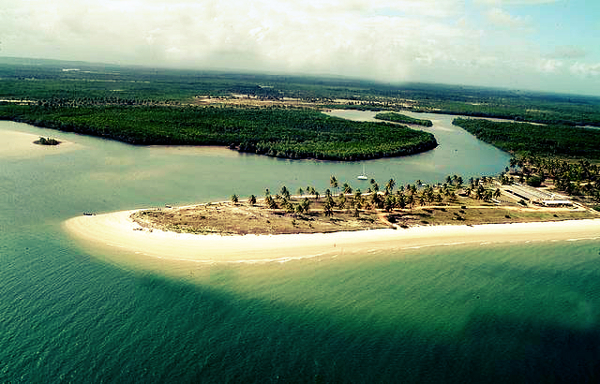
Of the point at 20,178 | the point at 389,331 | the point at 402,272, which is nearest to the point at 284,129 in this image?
the point at 20,178

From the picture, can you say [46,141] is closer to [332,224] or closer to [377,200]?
[332,224]

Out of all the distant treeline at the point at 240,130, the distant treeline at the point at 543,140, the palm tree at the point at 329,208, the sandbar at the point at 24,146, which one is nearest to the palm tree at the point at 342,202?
the palm tree at the point at 329,208

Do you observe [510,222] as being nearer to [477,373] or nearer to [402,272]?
[402,272]

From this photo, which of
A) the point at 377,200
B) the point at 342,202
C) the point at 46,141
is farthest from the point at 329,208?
the point at 46,141

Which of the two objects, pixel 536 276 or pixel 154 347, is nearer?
pixel 154 347

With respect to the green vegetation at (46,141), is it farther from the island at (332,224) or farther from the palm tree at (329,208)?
the palm tree at (329,208)

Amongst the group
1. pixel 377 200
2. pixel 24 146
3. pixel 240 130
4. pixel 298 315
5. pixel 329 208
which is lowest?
pixel 298 315
